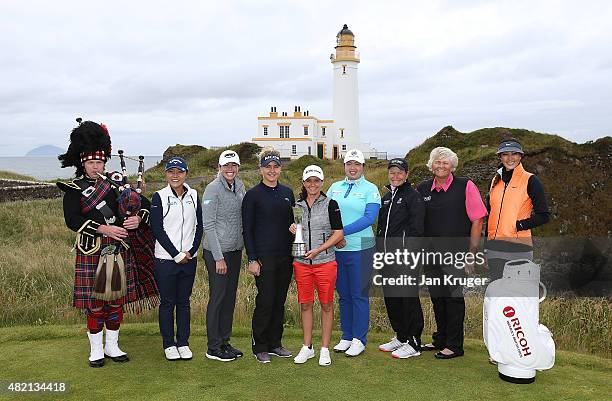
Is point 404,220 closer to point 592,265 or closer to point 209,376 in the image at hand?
point 209,376

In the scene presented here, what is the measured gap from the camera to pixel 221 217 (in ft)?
17.3

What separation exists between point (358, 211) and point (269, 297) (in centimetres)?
122

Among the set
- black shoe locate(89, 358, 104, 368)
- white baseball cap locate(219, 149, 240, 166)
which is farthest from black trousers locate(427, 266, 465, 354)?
black shoe locate(89, 358, 104, 368)

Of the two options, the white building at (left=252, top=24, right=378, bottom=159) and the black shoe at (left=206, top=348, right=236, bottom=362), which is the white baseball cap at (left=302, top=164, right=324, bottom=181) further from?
the white building at (left=252, top=24, right=378, bottom=159)

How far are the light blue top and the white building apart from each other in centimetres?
4479

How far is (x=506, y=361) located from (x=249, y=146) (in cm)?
3513

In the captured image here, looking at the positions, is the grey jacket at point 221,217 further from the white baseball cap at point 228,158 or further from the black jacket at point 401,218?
the black jacket at point 401,218

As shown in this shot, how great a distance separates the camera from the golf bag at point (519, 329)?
15.4ft

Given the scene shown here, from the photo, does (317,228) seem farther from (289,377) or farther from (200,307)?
(200,307)

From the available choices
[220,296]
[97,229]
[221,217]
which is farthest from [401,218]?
[97,229]

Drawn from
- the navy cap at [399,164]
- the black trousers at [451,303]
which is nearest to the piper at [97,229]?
the navy cap at [399,164]

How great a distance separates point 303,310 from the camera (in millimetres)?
5406

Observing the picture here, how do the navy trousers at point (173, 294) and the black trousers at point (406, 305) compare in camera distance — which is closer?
the navy trousers at point (173, 294)

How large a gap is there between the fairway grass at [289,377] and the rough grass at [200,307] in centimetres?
143
